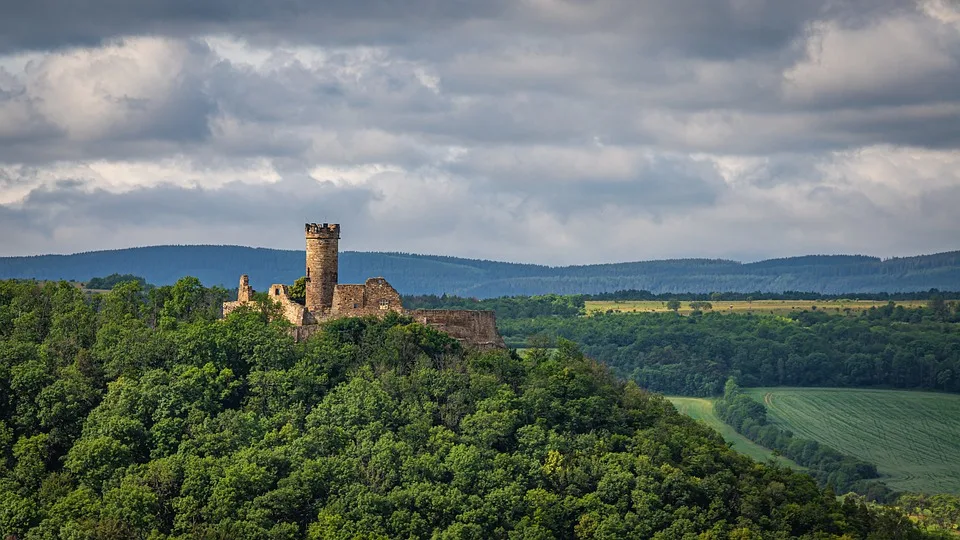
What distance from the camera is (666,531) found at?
217 feet

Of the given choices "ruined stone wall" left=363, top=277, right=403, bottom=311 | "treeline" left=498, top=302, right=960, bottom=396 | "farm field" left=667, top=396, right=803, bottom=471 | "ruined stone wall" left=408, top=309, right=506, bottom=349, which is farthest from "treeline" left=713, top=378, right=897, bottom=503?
"ruined stone wall" left=363, top=277, right=403, bottom=311

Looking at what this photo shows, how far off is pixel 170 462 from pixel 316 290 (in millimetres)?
12377

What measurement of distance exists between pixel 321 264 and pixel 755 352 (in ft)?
318

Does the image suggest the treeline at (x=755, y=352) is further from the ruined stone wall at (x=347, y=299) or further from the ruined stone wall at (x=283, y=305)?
the ruined stone wall at (x=347, y=299)

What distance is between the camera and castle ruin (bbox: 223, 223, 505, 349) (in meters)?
75.9

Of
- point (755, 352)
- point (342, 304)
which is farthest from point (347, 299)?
point (755, 352)

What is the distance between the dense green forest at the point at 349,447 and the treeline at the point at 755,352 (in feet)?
245

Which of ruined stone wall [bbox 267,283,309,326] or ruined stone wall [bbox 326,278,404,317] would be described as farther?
ruined stone wall [bbox 267,283,309,326]

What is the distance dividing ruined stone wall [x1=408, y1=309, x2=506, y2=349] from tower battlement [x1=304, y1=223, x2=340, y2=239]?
5247mm

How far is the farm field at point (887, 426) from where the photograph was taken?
12044 cm

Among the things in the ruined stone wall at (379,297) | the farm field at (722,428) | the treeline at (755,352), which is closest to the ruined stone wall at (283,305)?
the ruined stone wall at (379,297)

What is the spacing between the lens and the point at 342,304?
75.9 metres

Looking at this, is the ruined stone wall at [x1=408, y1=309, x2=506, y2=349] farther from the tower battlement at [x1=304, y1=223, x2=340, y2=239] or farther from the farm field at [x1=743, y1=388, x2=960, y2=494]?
the farm field at [x1=743, y1=388, x2=960, y2=494]

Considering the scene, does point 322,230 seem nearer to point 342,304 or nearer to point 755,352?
point 342,304
